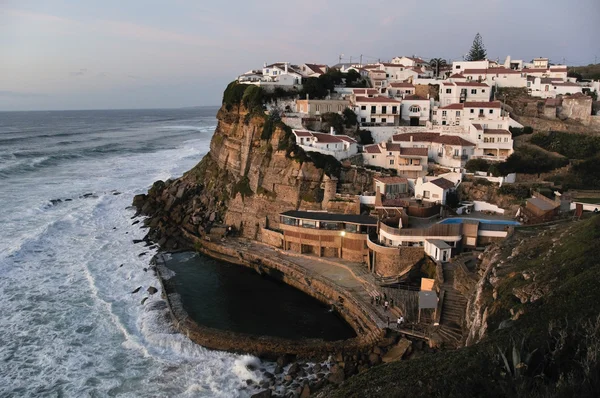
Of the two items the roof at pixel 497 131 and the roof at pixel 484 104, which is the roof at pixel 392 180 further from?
the roof at pixel 484 104

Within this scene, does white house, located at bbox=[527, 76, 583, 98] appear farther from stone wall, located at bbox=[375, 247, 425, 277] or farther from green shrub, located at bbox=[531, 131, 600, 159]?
stone wall, located at bbox=[375, 247, 425, 277]

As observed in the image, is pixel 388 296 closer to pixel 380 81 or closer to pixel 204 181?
pixel 204 181

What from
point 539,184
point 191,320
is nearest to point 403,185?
point 539,184

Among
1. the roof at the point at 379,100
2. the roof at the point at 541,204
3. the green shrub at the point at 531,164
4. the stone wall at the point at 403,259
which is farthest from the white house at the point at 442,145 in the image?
the stone wall at the point at 403,259

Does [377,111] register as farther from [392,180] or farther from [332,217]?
[332,217]

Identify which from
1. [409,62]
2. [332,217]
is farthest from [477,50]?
[332,217]
